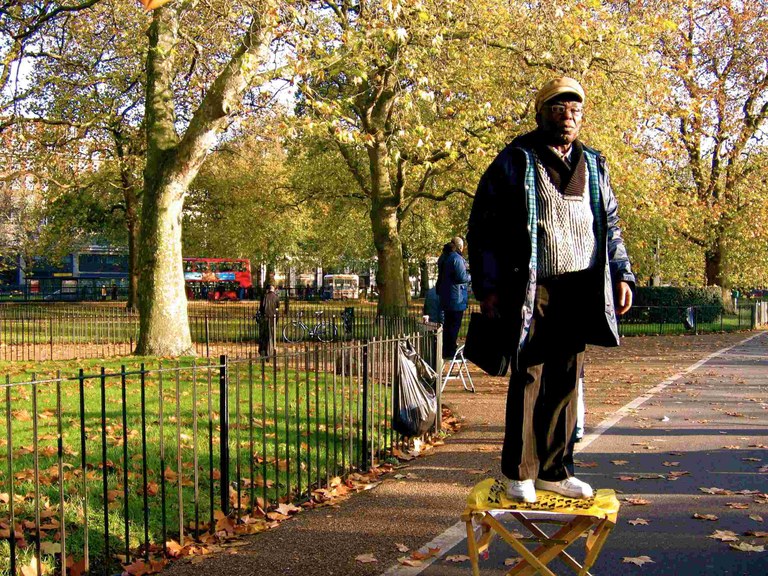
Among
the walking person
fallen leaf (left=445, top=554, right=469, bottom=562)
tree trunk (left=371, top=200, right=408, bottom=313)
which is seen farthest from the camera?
tree trunk (left=371, top=200, right=408, bottom=313)

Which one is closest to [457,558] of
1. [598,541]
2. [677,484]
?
[598,541]

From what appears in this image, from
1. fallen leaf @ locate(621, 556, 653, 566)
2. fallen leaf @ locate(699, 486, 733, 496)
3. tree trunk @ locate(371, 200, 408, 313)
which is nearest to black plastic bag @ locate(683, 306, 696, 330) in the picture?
tree trunk @ locate(371, 200, 408, 313)

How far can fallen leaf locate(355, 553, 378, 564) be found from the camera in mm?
5266

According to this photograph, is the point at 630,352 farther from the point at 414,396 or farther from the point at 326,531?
the point at 326,531

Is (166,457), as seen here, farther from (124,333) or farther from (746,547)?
(124,333)

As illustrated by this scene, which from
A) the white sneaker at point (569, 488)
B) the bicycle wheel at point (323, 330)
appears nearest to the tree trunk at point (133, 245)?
the bicycle wheel at point (323, 330)

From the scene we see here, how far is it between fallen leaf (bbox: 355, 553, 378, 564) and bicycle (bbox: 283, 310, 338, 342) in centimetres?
1770

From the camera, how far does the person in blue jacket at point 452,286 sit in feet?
47.3

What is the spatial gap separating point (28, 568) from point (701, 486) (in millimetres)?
5126

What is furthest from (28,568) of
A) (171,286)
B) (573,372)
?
(171,286)

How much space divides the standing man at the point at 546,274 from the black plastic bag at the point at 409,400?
4267 mm

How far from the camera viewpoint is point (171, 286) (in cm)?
1744

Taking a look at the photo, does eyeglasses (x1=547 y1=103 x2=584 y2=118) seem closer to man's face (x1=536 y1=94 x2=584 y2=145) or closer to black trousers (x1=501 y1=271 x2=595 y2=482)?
man's face (x1=536 y1=94 x2=584 y2=145)

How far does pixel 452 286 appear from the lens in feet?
47.8
